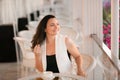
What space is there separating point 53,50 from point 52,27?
180mm

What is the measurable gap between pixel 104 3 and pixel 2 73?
2.14 meters

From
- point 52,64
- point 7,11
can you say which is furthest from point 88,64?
point 7,11

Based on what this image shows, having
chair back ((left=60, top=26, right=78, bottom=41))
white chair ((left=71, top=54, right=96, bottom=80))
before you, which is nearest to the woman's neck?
white chair ((left=71, top=54, right=96, bottom=80))

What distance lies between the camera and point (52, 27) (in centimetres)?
241

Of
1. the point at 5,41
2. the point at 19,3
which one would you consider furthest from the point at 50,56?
the point at 19,3

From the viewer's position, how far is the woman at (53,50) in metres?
2.41

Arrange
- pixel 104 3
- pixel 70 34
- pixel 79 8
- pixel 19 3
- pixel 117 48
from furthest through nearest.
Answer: pixel 19 3 → pixel 79 8 → pixel 70 34 → pixel 104 3 → pixel 117 48

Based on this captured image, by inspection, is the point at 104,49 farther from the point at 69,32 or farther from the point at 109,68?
the point at 69,32

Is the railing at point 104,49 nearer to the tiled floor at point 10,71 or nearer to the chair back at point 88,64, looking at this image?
the chair back at point 88,64

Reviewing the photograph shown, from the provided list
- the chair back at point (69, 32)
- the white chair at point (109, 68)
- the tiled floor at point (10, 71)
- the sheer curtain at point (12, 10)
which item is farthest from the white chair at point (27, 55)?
the sheer curtain at point (12, 10)

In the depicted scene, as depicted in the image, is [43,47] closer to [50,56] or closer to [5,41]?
[50,56]

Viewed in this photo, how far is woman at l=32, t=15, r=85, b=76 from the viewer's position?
2410 millimetres

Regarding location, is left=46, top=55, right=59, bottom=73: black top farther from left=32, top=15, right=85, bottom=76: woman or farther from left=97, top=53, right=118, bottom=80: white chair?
left=97, top=53, right=118, bottom=80: white chair

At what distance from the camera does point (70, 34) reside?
4.25 m
